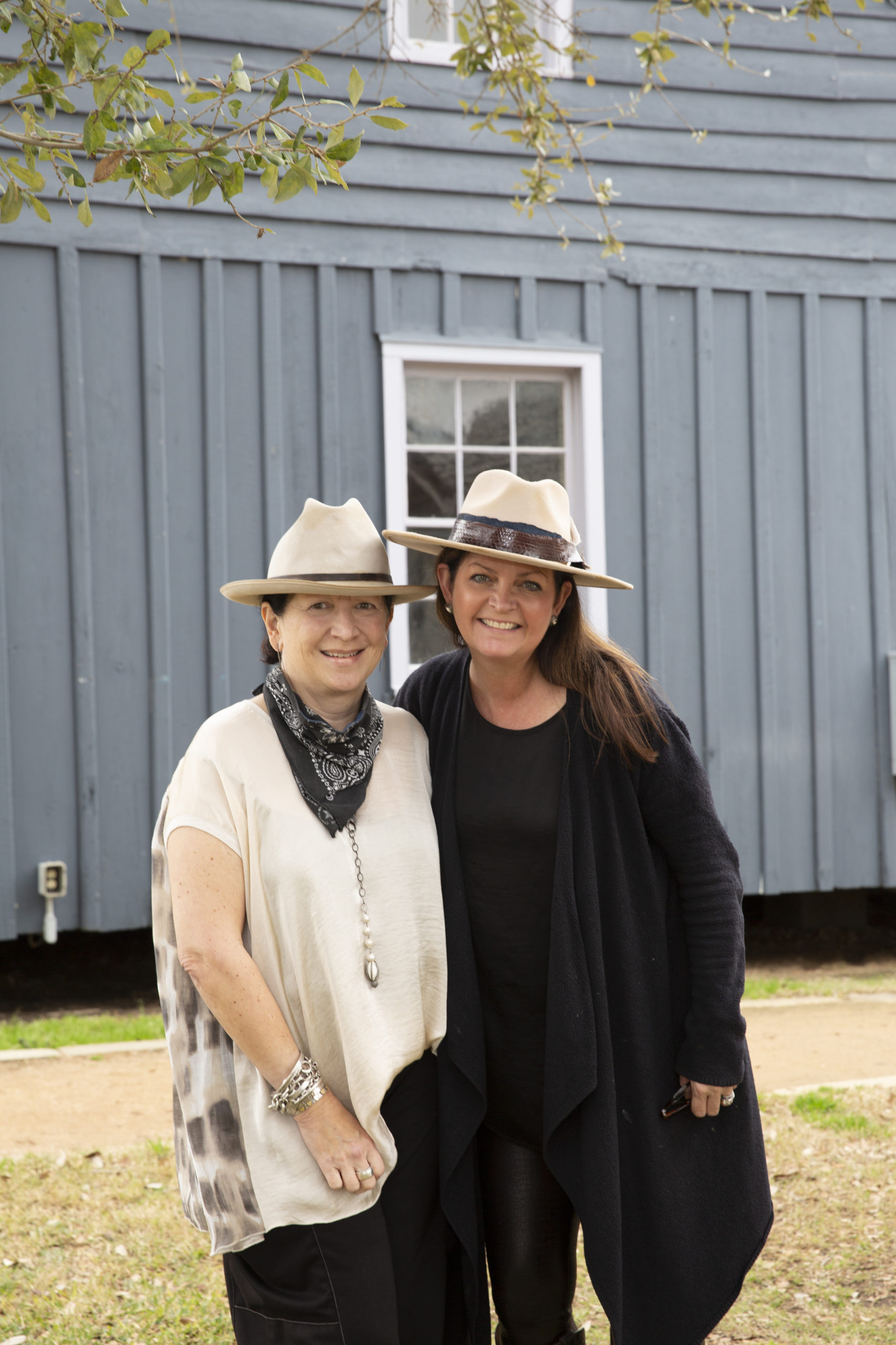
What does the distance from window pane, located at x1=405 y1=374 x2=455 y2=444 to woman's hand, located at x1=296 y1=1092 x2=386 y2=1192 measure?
183 inches

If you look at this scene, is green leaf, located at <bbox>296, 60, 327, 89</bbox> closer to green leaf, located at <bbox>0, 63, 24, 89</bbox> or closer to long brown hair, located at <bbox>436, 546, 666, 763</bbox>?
green leaf, located at <bbox>0, 63, 24, 89</bbox>

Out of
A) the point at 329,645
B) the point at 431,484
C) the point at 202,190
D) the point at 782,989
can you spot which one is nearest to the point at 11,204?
the point at 202,190

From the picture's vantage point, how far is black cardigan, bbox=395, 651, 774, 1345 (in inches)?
87.6

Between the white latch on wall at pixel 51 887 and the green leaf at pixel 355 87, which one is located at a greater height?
the green leaf at pixel 355 87

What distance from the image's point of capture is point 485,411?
6352mm

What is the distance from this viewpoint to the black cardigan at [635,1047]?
2.22 meters

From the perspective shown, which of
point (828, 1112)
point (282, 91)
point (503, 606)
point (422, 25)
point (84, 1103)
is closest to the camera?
point (282, 91)

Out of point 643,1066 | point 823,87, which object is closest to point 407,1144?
point 643,1066

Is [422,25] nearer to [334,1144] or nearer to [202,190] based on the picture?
[202,190]

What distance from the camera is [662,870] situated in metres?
2.37

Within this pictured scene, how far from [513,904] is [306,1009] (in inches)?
18.6

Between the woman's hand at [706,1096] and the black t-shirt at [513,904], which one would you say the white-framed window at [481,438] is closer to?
the black t-shirt at [513,904]

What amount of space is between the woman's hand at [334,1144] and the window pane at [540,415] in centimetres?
479

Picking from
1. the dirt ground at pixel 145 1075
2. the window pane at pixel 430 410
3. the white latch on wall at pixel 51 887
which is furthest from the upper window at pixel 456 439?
the dirt ground at pixel 145 1075
